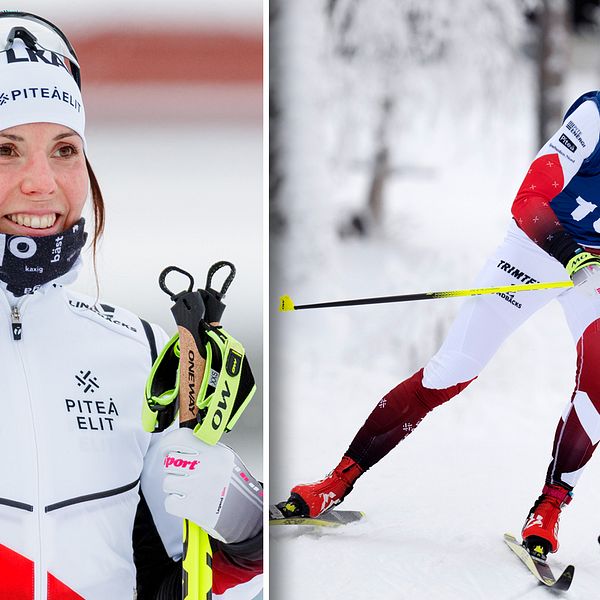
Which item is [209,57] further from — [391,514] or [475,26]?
[391,514]

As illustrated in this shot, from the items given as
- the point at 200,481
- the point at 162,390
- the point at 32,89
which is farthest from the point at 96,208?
the point at 200,481

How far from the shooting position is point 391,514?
2053 millimetres

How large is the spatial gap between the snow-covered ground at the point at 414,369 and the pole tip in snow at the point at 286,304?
0.06 ft

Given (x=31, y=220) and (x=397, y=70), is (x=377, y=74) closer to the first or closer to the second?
(x=397, y=70)

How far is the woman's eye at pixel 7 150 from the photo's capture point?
1786 millimetres

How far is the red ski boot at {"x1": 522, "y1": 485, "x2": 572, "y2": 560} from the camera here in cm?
196

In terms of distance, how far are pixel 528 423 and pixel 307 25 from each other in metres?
1.07

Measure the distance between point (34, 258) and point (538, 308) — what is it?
112 centimetres

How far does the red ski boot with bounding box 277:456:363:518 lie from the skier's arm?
0.69m

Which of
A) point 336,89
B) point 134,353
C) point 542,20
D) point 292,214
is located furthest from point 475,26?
point 134,353

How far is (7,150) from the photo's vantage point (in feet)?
5.87

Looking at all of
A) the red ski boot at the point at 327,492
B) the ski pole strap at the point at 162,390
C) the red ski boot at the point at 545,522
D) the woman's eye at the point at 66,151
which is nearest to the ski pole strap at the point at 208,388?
the ski pole strap at the point at 162,390

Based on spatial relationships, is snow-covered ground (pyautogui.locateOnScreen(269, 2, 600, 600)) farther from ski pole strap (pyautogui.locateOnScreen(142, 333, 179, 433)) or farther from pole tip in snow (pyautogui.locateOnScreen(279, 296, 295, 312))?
ski pole strap (pyautogui.locateOnScreen(142, 333, 179, 433))

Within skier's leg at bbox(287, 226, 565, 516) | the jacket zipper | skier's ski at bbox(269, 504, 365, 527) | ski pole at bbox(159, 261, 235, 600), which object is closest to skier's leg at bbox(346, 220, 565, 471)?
skier's leg at bbox(287, 226, 565, 516)
